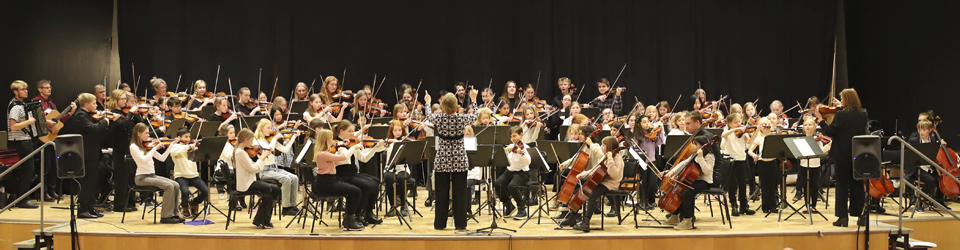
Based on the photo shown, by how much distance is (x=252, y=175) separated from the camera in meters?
7.28

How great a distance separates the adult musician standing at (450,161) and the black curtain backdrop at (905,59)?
6.92 metres

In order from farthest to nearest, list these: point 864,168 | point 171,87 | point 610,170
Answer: point 171,87, point 610,170, point 864,168

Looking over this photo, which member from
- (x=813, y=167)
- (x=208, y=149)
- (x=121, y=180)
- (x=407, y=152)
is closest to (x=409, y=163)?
(x=407, y=152)

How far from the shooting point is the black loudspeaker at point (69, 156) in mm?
6512

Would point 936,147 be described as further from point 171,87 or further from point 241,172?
point 171,87

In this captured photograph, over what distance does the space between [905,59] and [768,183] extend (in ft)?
15.1

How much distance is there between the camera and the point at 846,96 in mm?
7191

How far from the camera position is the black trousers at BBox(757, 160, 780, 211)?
823cm

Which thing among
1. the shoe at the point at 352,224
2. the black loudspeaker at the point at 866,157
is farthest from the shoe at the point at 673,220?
the shoe at the point at 352,224

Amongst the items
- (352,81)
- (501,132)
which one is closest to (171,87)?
(352,81)

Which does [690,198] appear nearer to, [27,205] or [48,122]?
[48,122]

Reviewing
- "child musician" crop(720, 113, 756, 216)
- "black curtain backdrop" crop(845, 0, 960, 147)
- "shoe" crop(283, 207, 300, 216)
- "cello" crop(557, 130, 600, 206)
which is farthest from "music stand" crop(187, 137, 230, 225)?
"black curtain backdrop" crop(845, 0, 960, 147)

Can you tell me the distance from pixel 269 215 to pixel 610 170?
9.48ft

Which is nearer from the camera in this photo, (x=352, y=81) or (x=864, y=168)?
(x=864, y=168)
